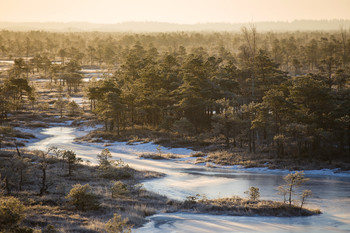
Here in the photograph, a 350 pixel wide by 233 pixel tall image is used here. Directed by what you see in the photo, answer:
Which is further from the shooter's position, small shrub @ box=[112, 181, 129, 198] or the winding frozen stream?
small shrub @ box=[112, 181, 129, 198]

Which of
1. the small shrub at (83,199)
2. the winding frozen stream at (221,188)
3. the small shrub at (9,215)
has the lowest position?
the winding frozen stream at (221,188)

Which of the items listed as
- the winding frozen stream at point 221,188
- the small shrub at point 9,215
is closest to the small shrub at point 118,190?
the winding frozen stream at point 221,188

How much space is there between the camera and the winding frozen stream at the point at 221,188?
20891 millimetres

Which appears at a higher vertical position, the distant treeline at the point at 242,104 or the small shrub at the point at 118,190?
the distant treeline at the point at 242,104

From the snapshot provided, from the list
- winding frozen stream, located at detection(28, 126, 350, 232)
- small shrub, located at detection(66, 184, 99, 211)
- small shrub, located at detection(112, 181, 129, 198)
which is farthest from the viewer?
small shrub, located at detection(112, 181, 129, 198)

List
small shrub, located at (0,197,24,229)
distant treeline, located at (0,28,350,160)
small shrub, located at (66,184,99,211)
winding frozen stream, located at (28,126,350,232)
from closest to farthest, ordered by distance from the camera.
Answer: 1. small shrub, located at (0,197,24,229)
2. winding frozen stream, located at (28,126,350,232)
3. small shrub, located at (66,184,99,211)
4. distant treeline, located at (0,28,350,160)

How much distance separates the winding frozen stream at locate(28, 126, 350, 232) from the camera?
20.9 meters

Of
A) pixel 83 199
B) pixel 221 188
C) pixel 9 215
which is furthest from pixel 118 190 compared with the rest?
pixel 9 215

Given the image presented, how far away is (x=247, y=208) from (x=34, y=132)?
5407 centimetres

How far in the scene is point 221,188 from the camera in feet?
110

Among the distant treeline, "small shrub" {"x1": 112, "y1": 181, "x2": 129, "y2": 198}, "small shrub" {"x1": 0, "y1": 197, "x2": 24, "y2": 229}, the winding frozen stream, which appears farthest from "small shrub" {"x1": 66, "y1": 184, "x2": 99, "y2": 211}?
the distant treeline

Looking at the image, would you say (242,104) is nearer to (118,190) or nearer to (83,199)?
(118,190)

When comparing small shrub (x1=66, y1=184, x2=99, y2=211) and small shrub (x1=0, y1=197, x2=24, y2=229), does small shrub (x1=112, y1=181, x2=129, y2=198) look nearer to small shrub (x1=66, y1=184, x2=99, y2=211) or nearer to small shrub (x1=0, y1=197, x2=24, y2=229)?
small shrub (x1=66, y1=184, x2=99, y2=211)

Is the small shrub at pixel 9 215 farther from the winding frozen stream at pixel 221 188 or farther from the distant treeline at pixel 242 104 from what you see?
the distant treeline at pixel 242 104
